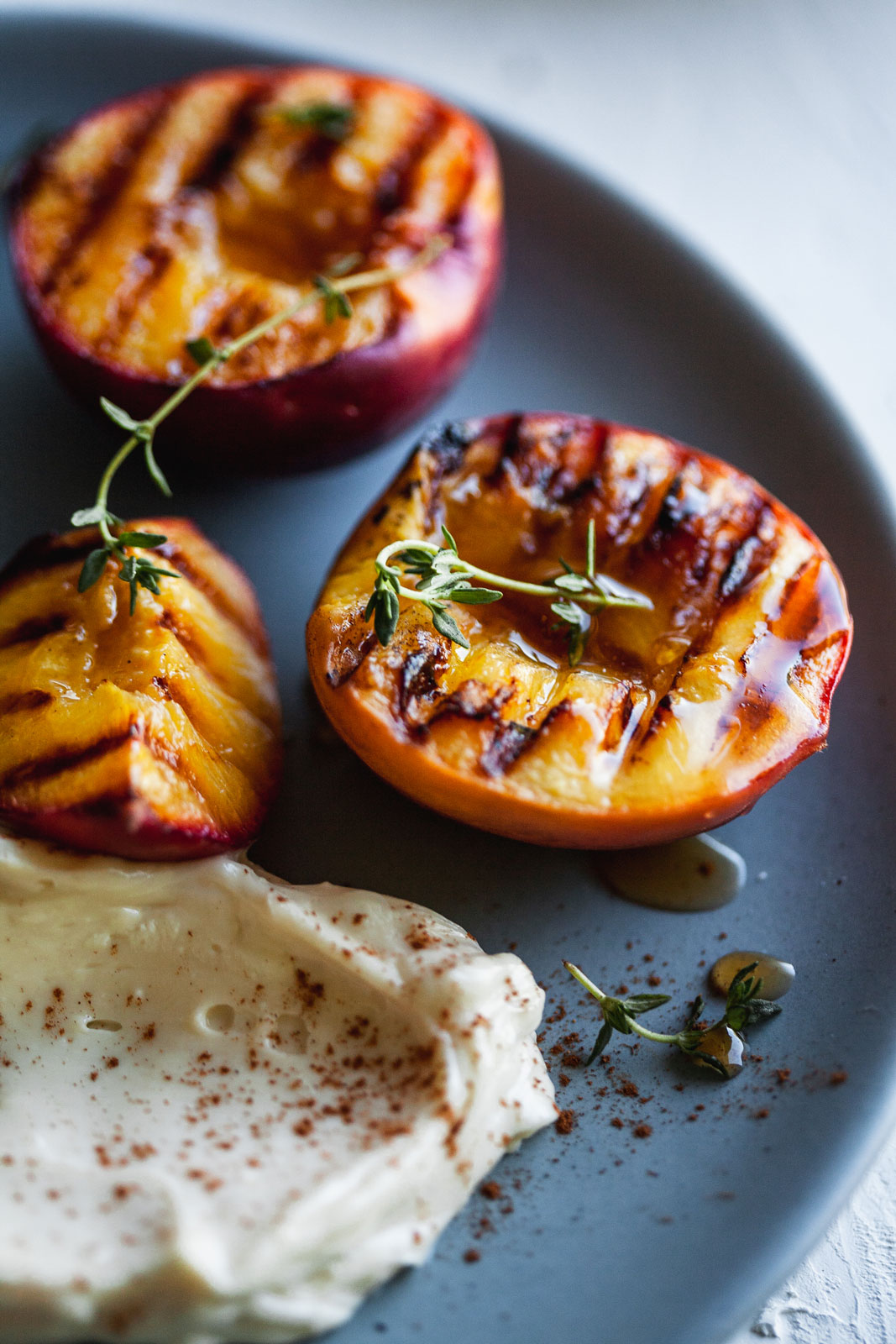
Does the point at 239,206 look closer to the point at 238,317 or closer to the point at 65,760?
the point at 238,317

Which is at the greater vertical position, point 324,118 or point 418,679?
point 324,118

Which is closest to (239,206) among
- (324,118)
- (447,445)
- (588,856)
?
(324,118)

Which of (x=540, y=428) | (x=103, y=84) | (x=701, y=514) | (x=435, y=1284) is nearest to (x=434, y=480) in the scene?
(x=540, y=428)

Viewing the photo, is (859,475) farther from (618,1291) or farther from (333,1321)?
(333,1321)

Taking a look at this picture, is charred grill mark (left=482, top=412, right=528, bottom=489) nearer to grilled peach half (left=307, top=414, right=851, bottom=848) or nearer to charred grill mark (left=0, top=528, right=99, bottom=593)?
grilled peach half (left=307, top=414, right=851, bottom=848)

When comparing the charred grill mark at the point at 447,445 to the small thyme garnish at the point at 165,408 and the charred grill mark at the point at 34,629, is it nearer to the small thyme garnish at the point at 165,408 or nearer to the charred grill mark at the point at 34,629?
the small thyme garnish at the point at 165,408

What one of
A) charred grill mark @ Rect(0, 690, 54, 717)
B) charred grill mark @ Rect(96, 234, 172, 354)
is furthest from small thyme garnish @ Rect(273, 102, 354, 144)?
charred grill mark @ Rect(0, 690, 54, 717)

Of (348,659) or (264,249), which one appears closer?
(348,659)
